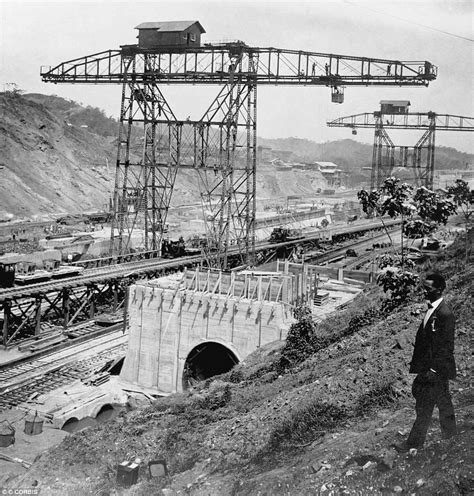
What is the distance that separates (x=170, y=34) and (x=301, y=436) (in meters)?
27.3

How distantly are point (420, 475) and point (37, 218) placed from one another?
60313 mm

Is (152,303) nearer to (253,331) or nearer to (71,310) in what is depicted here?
(253,331)

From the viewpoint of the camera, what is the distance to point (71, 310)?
3105cm

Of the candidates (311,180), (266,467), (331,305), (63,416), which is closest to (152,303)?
(63,416)

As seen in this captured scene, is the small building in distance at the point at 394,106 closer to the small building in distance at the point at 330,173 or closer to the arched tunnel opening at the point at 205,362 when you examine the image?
the arched tunnel opening at the point at 205,362

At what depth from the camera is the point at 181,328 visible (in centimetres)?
2155

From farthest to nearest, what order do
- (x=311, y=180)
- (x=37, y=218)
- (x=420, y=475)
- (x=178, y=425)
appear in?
1. (x=311, y=180)
2. (x=37, y=218)
3. (x=178, y=425)
4. (x=420, y=475)

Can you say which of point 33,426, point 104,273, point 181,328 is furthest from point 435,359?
point 104,273

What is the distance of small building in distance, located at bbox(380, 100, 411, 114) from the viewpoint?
6431 cm

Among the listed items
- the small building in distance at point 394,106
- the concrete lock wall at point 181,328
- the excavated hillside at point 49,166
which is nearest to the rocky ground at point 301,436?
the concrete lock wall at point 181,328

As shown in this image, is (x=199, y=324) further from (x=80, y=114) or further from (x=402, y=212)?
(x=80, y=114)

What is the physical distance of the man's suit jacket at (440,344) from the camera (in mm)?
6113

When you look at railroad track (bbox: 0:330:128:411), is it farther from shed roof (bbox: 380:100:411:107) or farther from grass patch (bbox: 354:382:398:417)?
shed roof (bbox: 380:100:411:107)

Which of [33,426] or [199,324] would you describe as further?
[199,324]
